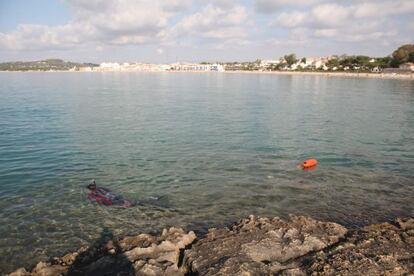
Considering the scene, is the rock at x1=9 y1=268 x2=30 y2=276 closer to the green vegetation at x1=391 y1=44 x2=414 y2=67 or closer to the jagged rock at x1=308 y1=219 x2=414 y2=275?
the jagged rock at x1=308 y1=219 x2=414 y2=275

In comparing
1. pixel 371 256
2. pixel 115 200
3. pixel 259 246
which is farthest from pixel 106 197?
pixel 371 256

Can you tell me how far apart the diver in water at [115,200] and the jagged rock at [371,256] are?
9.24 m

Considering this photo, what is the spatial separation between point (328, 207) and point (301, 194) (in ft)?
6.82

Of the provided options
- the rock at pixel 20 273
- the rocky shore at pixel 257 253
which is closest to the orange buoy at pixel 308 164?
the rocky shore at pixel 257 253

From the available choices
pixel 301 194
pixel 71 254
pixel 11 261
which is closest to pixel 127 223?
pixel 71 254

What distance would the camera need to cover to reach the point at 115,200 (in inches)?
714

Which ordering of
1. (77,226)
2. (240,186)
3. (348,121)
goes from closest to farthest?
1. (77,226)
2. (240,186)
3. (348,121)

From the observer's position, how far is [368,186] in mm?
20453

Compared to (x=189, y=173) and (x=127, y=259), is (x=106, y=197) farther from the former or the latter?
(x=127, y=259)

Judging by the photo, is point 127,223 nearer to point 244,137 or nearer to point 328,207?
point 328,207

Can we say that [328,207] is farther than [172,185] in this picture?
No

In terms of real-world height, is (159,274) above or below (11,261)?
above

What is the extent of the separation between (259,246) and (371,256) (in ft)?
11.5

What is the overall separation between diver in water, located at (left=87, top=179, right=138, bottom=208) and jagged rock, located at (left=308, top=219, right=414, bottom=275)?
419 inches
